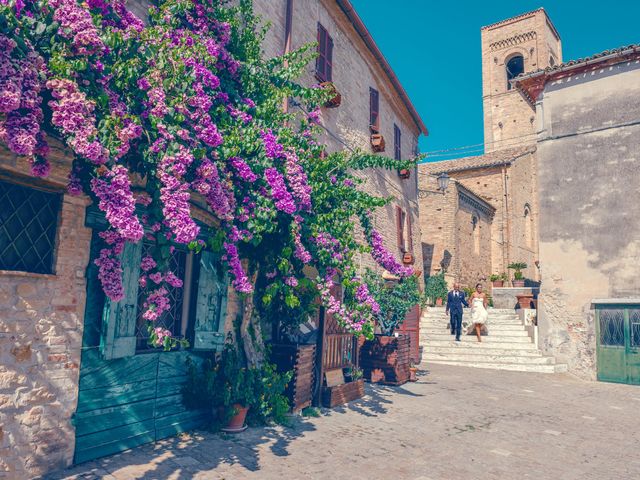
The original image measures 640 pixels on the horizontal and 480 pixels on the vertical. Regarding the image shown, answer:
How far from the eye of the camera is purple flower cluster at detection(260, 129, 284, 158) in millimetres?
5445

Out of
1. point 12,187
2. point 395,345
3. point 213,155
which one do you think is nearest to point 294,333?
point 395,345

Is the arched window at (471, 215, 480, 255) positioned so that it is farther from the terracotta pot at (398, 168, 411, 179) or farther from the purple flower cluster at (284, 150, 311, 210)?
the purple flower cluster at (284, 150, 311, 210)

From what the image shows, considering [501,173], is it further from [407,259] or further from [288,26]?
[288,26]

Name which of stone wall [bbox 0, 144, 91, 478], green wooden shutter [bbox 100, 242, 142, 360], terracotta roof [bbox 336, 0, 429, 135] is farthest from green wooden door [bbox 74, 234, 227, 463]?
terracotta roof [bbox 336, 0, 429, 135]

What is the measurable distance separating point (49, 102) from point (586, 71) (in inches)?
494

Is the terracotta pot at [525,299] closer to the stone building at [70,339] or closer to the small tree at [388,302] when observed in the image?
the small tree at [388,302]

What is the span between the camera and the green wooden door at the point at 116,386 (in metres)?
4.59

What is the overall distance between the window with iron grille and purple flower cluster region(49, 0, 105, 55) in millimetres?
1379

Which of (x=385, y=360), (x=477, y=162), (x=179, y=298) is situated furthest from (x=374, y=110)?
(x=477, y=162)

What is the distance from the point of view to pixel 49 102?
351 centimetres

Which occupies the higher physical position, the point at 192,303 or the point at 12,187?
the point at 12,187

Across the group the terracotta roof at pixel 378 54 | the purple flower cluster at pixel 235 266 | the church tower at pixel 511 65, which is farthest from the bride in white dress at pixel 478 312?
the church tower at pixel 511 65

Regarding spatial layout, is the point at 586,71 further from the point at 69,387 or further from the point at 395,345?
the point at 69,387

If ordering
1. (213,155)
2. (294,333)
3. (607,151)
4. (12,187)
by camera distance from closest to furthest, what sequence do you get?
(12,187) → (213,155) → (294,333) → (607,151)
